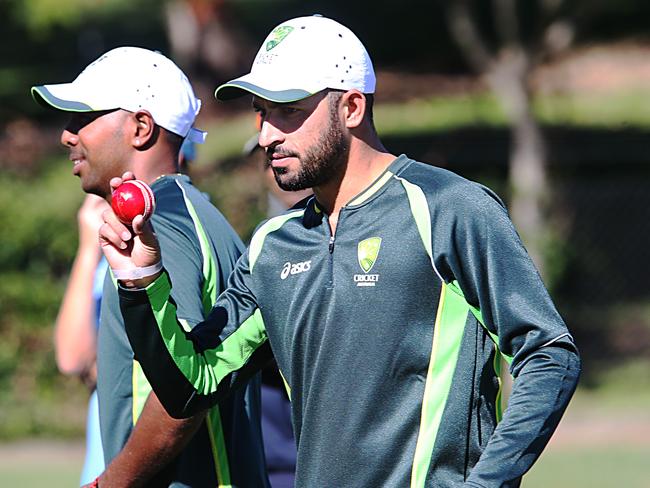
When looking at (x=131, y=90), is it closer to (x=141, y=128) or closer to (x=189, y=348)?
(x=141, y=128)

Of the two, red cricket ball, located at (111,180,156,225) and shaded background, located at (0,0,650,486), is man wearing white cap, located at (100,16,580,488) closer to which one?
red cricket ball, located at (111,180,156,225)

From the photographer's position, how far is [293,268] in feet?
11.3

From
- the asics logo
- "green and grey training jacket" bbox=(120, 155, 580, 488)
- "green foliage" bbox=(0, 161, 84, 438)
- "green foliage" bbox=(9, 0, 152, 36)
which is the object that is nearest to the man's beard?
"green and grey training jacket" bbox=(120, 155, 580, 488)

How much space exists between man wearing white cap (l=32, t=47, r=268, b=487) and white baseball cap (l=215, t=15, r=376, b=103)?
0.65 m

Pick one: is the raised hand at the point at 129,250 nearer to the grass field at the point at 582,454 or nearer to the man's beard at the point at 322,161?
the man's beard at the point at 322,161

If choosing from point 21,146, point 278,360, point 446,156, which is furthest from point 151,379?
point 446,156

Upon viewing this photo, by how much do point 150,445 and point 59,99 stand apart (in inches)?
48.5

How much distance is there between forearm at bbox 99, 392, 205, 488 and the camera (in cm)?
365

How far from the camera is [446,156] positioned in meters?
17.4

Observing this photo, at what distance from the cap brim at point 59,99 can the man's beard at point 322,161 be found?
936 millimetres

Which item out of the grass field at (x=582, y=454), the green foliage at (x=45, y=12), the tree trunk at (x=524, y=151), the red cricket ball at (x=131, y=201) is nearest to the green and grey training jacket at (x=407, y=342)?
the red cricket ball at (x=131, y=201)

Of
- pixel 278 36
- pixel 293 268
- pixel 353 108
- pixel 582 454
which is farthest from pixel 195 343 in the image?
pixel 582 454

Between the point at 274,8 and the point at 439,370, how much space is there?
2459cm

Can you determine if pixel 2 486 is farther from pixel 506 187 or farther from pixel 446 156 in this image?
pixel 446 156
